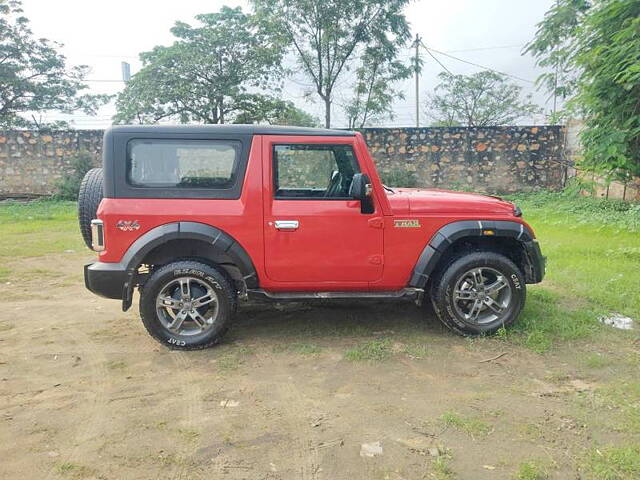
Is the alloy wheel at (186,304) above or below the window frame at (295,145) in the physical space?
below

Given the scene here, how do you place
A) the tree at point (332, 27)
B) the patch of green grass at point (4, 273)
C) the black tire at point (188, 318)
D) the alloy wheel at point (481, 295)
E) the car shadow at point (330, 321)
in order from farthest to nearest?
the tree at point (332, 27), the patch of green grass at point (4, 273), the car shadow at point (330, 321), the alloy wheel at point (481, 295), the black tire at point (188, 318)

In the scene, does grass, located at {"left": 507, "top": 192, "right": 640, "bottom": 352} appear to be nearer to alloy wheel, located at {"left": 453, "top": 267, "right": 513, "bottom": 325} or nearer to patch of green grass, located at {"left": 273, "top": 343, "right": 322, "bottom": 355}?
alloy wheel, located at {"left": 453, "top": 267, "right": 513, "bottom": 325}

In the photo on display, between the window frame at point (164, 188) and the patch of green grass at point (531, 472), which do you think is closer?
the patch of green grass at point (531, 472)

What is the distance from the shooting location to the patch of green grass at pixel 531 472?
7.46ft

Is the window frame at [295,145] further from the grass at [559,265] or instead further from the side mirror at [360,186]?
the grass at [559,265]

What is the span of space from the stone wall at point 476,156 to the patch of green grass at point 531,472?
43.8ft

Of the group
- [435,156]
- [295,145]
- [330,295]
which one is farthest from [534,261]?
[435,156]

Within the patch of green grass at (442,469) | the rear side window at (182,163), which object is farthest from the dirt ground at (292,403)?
the rear side window at (182,163)

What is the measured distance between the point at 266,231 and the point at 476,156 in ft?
42.6

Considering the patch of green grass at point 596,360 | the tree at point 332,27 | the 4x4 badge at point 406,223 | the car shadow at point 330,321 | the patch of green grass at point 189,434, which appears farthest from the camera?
the tree at point 332,27

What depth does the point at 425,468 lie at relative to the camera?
2357 millimetres

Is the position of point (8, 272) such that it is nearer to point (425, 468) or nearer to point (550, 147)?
point (425, 468)

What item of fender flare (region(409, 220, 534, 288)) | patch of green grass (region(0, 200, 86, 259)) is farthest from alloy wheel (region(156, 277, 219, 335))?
patch of green grass (region(0, 200, 86, 259))

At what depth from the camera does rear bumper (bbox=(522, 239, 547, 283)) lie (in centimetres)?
405
